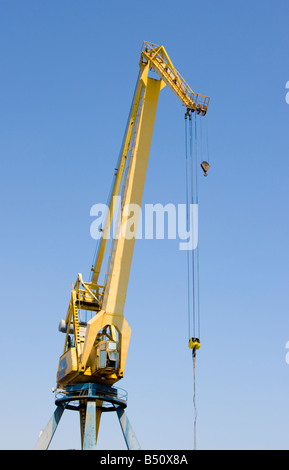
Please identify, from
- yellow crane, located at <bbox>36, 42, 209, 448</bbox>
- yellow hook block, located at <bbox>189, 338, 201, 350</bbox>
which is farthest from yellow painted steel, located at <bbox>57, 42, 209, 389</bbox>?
yellow hook block, located at <bbox>189, 338, 201, 350</bbox>

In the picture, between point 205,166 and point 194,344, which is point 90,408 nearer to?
point 194,344

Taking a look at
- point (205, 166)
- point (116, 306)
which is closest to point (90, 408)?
point (116, 306)

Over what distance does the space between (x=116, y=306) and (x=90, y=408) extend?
16.8 feet

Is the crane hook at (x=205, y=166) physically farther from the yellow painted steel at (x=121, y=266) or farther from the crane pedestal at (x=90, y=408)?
the crane pedestal at (x=90, y=408)

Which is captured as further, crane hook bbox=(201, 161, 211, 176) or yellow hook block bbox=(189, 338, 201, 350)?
crane hook bbox=(201, 161, 211, 176)

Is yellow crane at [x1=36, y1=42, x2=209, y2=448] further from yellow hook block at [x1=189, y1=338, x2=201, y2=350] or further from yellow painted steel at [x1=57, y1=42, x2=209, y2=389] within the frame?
yellow hook block at [x1=189, y1=338, x2=201, y2=350]

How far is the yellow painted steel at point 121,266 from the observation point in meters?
26.9

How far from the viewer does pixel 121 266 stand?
27.6 meters

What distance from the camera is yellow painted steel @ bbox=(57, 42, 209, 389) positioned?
2692 cm

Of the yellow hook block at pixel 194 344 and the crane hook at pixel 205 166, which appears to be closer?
the yellow hook block at pixel 194 344

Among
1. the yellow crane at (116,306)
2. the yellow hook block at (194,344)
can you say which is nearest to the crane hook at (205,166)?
the yellow crane at (116,306)

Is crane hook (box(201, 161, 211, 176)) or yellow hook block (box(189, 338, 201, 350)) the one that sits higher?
crane hook (box(201, 161, 211, 176))

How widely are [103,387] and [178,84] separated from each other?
15928 mm
